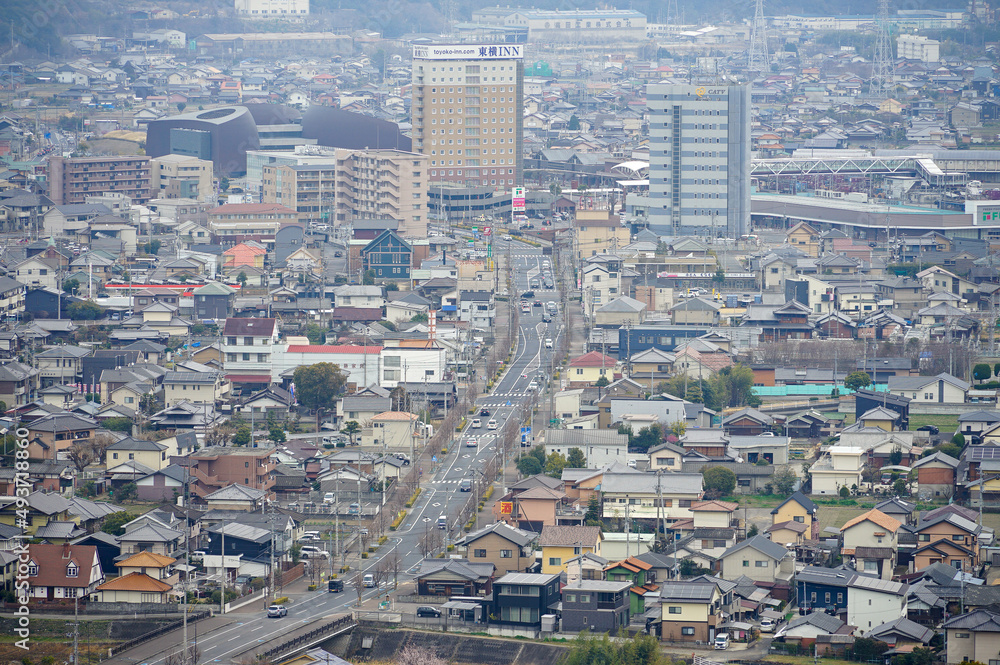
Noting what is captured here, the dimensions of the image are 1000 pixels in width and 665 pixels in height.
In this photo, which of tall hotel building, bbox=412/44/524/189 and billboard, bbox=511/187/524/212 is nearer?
billboard, bbox=511/187/524/212

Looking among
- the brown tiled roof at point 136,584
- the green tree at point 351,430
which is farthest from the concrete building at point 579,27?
the brown tiled roof at point 136,584

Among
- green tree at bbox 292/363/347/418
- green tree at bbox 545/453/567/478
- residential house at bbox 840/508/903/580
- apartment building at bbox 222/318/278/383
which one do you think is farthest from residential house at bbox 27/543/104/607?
apartment building at bbox 222/318/278/383

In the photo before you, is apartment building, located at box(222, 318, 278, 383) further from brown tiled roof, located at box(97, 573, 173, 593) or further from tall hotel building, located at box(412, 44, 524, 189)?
tall hotel building, located at box(412, 44, 524, 189)

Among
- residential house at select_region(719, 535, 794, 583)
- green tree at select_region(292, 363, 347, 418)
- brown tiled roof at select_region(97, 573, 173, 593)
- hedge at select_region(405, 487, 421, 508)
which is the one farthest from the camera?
green tree at select_region(292, 363, 347, 418)

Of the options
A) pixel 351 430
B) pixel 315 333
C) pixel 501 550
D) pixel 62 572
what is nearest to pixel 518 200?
pixel 315 333

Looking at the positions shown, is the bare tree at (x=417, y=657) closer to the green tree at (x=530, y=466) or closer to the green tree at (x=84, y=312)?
the green tree at (x=530, y=466)
